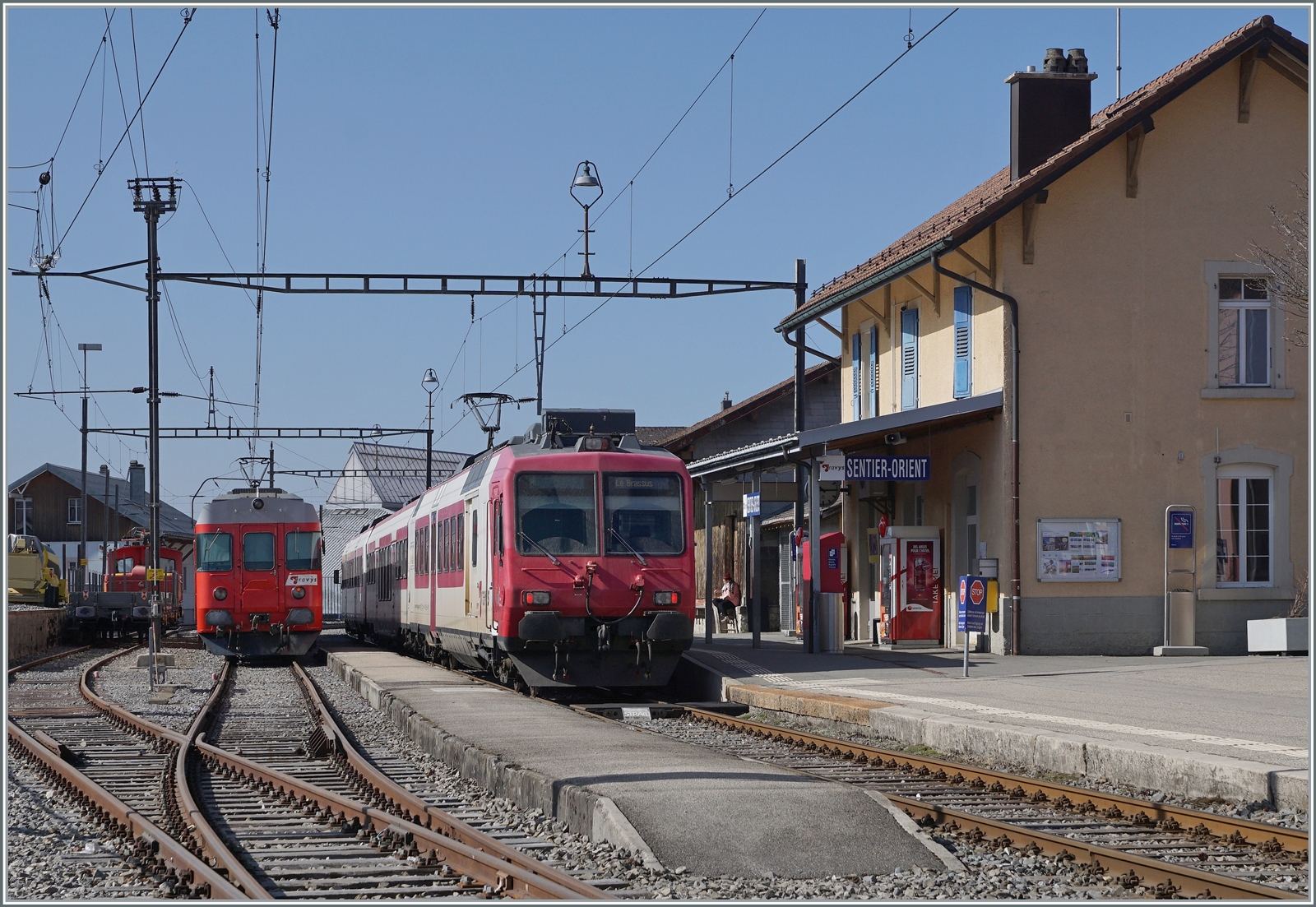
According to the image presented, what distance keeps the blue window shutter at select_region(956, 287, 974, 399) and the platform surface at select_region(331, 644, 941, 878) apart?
12.6 metres

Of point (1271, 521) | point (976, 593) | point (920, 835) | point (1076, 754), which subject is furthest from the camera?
point (1271, 521)

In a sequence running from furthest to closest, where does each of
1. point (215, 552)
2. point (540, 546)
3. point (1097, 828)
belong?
point (215, 552), point (540, 546), point (1097, 828)

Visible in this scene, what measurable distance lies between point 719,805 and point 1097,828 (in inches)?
88.6

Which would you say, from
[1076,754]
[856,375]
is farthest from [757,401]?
[1076,754]

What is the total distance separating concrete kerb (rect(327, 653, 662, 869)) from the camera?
807 centimetres

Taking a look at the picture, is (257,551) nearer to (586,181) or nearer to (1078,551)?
(586,181)

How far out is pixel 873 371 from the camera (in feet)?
Answer: 93.7

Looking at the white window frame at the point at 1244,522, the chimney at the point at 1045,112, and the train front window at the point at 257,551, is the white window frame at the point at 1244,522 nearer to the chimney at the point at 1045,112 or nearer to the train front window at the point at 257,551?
the chimney at the point at 1045,112

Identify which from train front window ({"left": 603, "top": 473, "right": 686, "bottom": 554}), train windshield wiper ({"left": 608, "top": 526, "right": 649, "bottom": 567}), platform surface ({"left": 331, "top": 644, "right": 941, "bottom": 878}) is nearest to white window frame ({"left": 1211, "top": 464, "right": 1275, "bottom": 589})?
train front window ({"left": 603, "top": 473, "right": 686, "bottom": 554})

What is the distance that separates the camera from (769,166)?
778 inches

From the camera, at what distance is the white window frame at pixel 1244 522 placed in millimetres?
22594

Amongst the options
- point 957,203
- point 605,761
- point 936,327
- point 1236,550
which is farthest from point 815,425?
point 605,761

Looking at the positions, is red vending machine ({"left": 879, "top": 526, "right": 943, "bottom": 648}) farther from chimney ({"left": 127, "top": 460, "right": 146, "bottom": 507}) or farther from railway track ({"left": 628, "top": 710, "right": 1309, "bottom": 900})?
chimney ({"left": 127, "top": 460, "right": 146, "bottom": 507})

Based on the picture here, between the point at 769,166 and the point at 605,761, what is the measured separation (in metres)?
11.1
